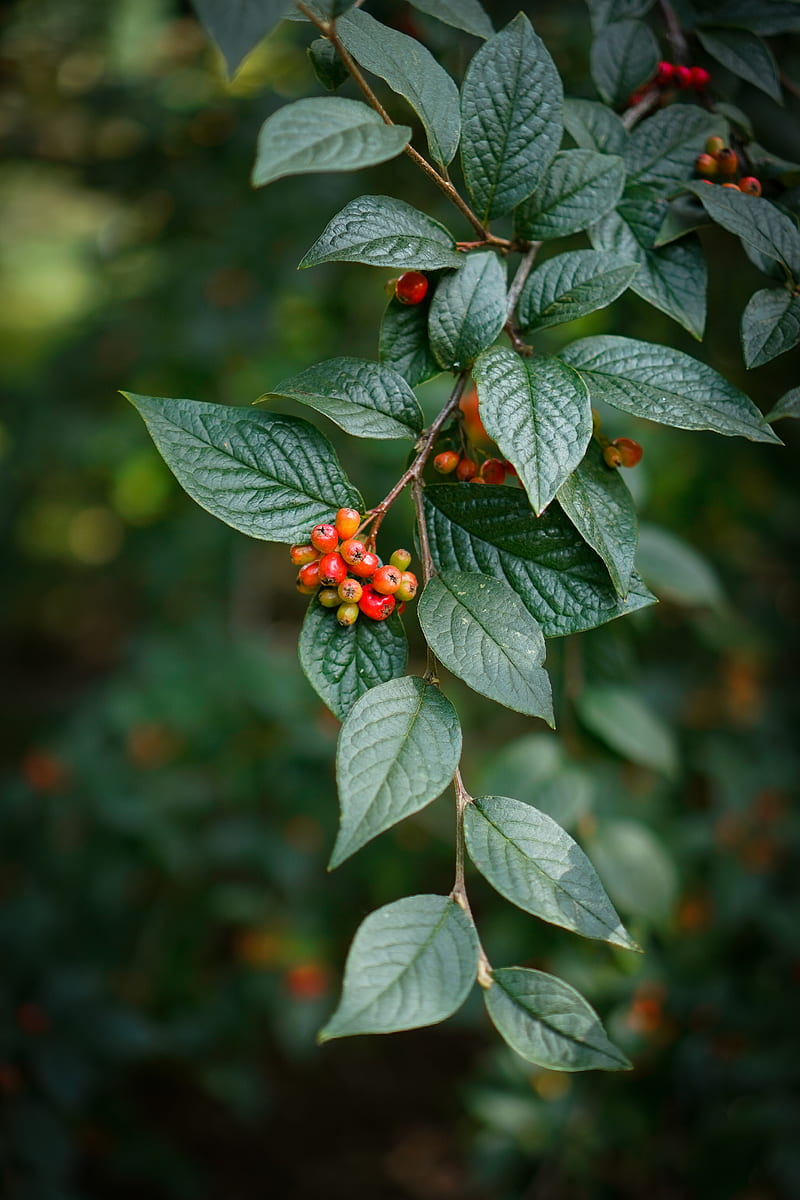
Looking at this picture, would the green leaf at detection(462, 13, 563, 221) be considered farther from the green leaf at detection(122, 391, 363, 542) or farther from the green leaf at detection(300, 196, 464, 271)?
the green leaf at detection(122, 391, 363, 542)

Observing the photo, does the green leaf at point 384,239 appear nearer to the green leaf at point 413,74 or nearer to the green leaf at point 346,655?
the green leaf at point 413,74

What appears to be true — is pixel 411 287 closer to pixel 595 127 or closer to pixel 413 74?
pixel 413 74

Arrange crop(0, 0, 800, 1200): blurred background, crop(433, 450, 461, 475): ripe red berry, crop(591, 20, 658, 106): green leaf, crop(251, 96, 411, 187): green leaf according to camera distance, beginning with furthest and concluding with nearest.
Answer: crop(0, 0, 800, 1200): blurred background, crop(591, 20, 658, 106): green leaf, crop(433, 450, 461, 475): ripe red berry, crop(251, 96, 411, 187): green leaf

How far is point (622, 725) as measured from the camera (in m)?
1.21

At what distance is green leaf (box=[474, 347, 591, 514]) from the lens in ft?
1.95

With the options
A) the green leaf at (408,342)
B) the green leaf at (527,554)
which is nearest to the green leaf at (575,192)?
the green leaf at (408,342)

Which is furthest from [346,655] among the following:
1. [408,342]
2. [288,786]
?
[288,786]

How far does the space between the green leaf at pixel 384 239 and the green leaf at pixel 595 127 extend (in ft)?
0.74

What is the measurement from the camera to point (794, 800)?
180cm

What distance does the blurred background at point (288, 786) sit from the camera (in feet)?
4.71

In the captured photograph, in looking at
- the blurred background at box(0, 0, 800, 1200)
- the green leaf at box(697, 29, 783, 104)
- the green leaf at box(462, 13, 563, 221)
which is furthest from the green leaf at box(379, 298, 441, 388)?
the blurred background at box(0, 0, 800, 1200)

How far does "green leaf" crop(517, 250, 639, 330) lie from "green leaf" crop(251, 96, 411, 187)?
0.61ft

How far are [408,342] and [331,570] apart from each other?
0.74 feet

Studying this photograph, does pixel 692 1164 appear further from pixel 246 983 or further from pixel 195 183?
pixel 195 183
